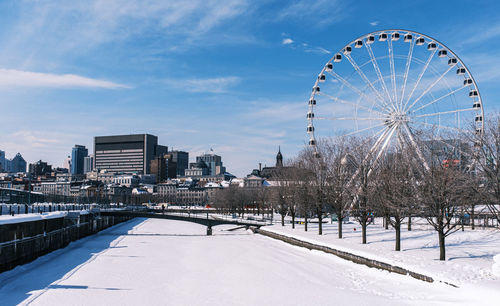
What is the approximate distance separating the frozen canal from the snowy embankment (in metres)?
1.36

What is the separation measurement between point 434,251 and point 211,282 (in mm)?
17398

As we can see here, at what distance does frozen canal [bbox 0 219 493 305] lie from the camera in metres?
27.9

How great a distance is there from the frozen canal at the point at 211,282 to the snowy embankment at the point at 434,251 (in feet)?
4.46

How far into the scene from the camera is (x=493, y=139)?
34.2 meters

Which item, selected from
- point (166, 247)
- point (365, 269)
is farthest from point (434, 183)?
point (166, 247)

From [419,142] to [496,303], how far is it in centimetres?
2787

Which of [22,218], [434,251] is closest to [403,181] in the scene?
[434,251]

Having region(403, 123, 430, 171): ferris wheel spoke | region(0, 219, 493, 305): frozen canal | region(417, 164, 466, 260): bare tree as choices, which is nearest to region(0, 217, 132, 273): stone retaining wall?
region(0, 219, 493, 305): frozen canal

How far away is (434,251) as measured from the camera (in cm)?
3894

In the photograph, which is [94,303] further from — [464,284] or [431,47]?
[431,47]

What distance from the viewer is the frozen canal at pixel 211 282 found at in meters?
27.9

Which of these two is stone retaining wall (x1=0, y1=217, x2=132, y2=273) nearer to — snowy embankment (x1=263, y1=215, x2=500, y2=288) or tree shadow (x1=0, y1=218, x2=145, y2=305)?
tree shadow (x1=0, y1=218, x2=145, y2=305)

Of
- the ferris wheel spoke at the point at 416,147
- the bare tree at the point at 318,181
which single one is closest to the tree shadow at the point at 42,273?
the bare tree at the point at 318,181

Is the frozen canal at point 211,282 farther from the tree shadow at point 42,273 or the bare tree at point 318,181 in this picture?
the bare tree at point 318,181
